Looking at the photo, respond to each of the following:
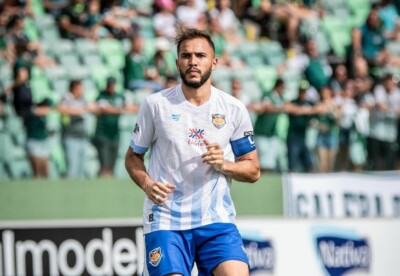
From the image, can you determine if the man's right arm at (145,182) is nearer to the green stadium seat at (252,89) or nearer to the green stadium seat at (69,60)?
the green stadium seat at (252,89)

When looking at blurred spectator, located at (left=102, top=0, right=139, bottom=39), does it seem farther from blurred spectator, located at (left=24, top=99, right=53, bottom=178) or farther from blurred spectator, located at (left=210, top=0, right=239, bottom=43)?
blurred spectator, located at (left=24, top=99, right=53, bottom=178)

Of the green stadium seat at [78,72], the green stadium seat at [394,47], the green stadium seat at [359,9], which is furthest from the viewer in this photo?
Answer: the green stadium seat at [359,9]

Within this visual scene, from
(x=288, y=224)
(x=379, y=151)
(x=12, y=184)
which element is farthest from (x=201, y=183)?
(x=379, y=151)

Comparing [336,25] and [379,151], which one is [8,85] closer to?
[379,151]

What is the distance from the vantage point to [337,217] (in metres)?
10.6

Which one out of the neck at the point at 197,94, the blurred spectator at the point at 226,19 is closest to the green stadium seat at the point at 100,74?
the blurred spectator at the point at 226,19

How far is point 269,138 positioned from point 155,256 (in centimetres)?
536

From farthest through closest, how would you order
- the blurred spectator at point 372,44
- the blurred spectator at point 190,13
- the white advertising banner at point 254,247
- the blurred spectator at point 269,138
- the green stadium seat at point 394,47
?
the green stadium seat at point 394,47
the blurred spectator at point 372,44
the blurred spectator at point 190,13
the blurred spectator at point 269,138
the white advertising banner at point 254,247

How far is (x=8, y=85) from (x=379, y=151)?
4546 millimetres

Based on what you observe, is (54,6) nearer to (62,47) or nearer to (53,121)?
(62,47)

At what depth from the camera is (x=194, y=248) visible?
6.25m

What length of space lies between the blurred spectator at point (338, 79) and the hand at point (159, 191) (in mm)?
7172

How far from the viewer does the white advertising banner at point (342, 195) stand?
1138 centimetres

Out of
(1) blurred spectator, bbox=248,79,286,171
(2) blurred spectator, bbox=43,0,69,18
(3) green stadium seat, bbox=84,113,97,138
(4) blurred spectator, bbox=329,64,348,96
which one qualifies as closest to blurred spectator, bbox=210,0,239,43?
(4) blurred spectator, bbox=329,64,348,96
